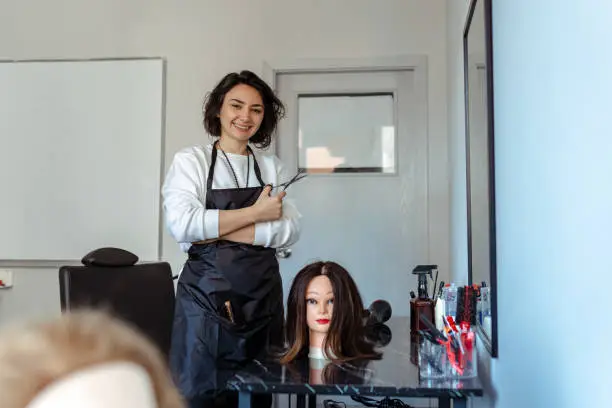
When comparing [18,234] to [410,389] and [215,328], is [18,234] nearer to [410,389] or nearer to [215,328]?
[215,328]

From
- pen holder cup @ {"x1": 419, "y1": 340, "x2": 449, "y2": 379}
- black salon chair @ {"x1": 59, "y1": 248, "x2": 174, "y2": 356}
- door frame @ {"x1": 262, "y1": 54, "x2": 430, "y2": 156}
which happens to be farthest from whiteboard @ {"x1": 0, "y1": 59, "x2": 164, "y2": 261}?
pen holder cup @ {"x1": 419, "y1": 340, "x2": 449, "y2": 379}

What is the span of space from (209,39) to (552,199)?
2637mm

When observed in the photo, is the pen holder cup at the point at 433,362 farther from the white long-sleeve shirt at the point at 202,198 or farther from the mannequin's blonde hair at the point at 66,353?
the mannequin's blonde hair at the point at 66,353

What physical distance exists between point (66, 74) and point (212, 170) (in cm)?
192

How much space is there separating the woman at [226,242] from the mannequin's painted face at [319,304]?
0.24m

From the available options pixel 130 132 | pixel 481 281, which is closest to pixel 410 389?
pixel 481 281

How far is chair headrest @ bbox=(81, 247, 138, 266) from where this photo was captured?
1.80 metres

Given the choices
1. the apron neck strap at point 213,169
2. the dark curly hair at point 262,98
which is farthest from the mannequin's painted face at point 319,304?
the dark curly hair at point 262,98

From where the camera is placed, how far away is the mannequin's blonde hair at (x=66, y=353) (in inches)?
14.1

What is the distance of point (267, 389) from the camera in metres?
1.14

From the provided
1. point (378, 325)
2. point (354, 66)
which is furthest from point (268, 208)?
point (354, 66)

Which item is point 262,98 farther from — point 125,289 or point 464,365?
point 464,365

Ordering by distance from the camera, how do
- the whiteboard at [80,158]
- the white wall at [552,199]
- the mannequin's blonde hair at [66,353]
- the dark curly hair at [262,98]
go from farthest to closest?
the whiteboard at [80,158]
the dark curly hair at [262,98]
the white wall at [552,199]
the mannequin's blonde hair at [66,353]

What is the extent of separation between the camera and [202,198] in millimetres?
1711
